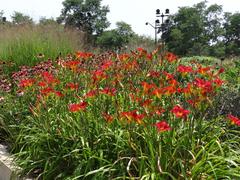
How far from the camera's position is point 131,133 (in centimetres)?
269

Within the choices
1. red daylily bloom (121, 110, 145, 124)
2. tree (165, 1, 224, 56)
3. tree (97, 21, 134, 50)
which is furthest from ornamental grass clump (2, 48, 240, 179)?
tree (165, 1, 224, 56)

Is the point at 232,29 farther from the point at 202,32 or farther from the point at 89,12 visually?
the point at 89,12

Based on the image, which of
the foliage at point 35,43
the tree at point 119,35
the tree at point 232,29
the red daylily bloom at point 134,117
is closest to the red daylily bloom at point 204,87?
the red daylily bloom at point 134,117

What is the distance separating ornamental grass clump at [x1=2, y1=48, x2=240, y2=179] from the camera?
249 cm

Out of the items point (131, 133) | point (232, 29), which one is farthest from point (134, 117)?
point (232, 29)

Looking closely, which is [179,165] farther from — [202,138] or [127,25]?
[127,25]

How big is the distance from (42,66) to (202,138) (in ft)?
9.04

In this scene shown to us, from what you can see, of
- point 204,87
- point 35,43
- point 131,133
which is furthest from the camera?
point 35,43

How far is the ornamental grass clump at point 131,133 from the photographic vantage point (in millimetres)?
2488

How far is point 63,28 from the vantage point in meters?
9.60

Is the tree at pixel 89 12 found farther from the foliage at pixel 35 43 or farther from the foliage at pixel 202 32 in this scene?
the foliage at pixel 35 43

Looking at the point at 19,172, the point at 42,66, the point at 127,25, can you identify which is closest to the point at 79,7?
the point at 127,25

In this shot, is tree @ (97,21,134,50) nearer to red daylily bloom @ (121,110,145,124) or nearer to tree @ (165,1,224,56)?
tree @ (165,1,224,56)

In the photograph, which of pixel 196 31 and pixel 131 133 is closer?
pixel 131 133
